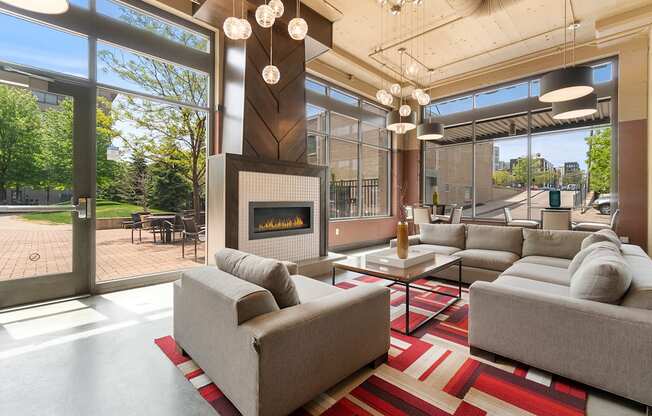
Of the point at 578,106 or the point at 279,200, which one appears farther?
the point at 279,200

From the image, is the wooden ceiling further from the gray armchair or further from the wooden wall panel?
the gray armchair

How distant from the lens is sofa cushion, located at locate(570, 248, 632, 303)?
1803 millimetres

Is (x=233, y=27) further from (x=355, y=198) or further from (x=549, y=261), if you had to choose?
(x=355, y=198)

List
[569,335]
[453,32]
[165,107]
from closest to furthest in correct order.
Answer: [569,335], [165,107], [453,32]

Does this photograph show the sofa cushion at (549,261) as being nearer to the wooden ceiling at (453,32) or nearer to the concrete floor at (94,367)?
the concrete floor at (94,367)

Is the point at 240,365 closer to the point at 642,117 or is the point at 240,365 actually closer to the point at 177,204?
the point at 177,204

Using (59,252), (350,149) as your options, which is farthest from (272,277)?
(350,149)

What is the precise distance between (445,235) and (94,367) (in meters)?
4.35

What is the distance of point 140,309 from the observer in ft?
10.2

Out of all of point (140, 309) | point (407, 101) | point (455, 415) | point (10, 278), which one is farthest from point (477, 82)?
point (10, 278)

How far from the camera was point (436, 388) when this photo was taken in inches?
72.2

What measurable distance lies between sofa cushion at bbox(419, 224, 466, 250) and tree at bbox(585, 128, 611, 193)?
3.38 m

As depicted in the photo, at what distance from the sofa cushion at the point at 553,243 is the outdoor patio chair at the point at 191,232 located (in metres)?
4.55

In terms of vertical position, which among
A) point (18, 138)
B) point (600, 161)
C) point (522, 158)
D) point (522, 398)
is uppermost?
point (522, 158)
